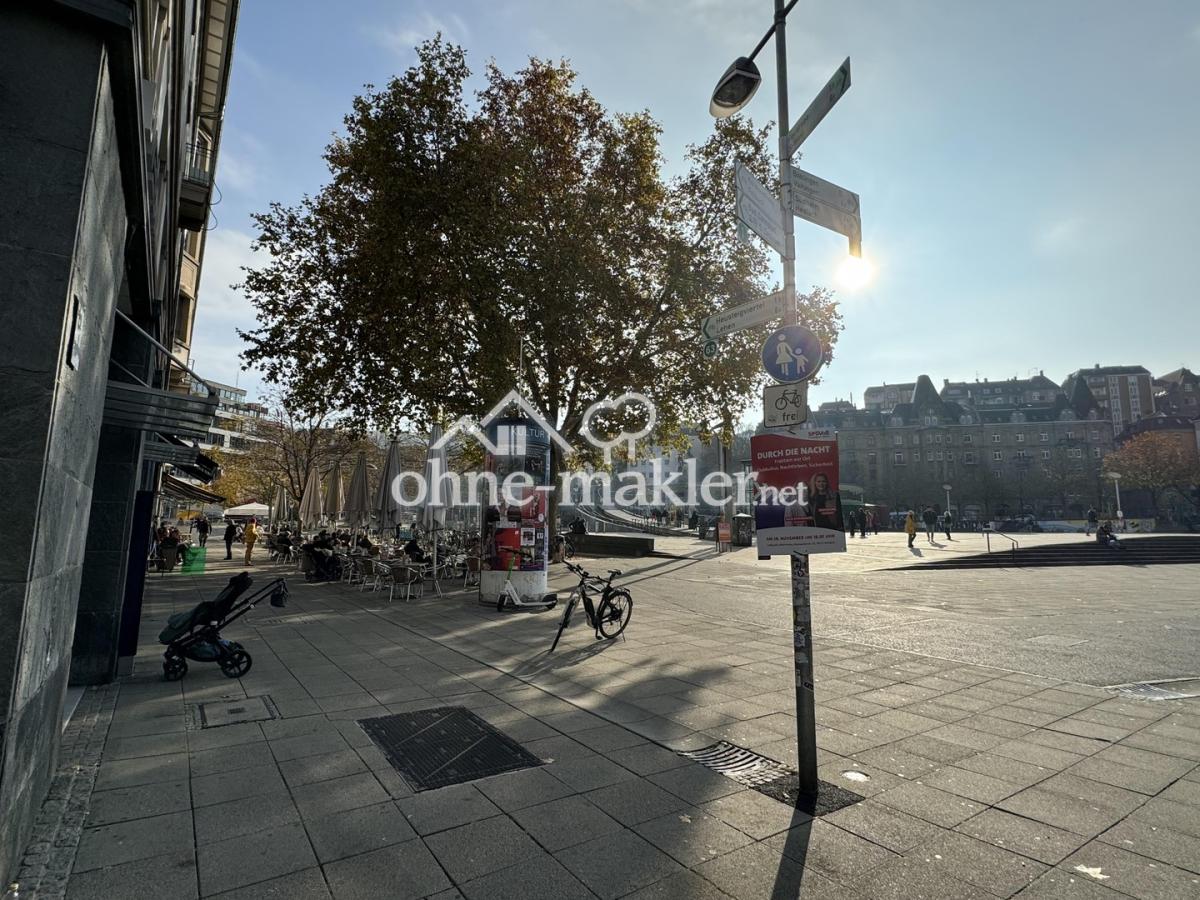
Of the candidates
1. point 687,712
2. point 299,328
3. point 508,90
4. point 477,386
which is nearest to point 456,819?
point 687,712

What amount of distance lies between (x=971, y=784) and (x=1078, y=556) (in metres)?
27.8

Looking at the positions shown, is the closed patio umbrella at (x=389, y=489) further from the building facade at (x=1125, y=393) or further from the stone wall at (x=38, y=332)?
the building facade at (x=1125, y=393)

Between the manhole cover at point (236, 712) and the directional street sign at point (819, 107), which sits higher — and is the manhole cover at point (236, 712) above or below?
below

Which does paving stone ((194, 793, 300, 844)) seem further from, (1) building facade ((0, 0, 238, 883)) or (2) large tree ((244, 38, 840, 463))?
(2) large tree ((244, 38, 840, 463))

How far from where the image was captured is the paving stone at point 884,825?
3.72 m

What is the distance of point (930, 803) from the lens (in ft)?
13.8

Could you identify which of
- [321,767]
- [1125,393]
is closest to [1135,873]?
[321,767]

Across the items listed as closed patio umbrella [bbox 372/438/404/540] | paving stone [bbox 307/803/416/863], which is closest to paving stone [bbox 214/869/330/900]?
paving stone [bbox 307/803/416/863]

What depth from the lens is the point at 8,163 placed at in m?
3.02

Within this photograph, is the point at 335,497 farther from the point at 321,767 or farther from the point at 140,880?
the point at 140,880

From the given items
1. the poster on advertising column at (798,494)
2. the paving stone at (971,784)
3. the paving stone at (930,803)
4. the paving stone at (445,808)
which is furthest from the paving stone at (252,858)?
the paving stone at (971,784)

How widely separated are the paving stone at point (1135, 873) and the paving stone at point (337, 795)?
13.7ft

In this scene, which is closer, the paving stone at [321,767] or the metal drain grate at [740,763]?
the paving stone at [321,767]

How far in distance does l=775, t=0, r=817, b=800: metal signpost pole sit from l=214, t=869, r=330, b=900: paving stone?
301 cm
